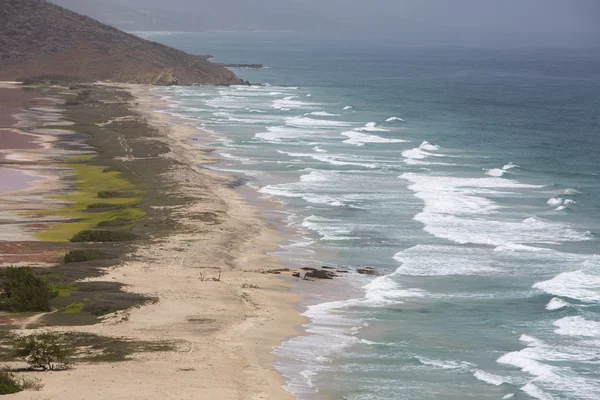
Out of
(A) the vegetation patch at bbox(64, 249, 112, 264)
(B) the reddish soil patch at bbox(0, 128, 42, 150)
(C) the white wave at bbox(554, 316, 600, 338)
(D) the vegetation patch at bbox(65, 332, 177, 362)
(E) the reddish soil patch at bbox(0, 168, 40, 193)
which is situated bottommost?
(C) the white wave at bbox(554, 316, 600, 338)

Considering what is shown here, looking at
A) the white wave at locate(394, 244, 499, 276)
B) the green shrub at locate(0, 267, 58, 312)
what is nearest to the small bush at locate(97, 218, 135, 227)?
the white wave at locate(394, 244, 499, 276)

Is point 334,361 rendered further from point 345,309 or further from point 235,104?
point 235,104

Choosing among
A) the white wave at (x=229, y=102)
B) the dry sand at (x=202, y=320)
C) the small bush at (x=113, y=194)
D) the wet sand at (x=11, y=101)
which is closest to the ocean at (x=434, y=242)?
the dry sand at (x=202, y=320)

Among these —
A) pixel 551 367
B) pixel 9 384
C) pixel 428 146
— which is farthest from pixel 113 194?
pixel 428 146

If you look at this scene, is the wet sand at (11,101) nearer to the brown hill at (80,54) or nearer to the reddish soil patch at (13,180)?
the brown hill at (80,54)

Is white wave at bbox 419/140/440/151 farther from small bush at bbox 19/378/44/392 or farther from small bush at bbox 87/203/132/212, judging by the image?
small bush at bbox 19/378/44/392

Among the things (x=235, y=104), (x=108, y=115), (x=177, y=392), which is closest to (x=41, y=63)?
(x=235, y=104)

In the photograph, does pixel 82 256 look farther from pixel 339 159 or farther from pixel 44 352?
pixel 339 159
